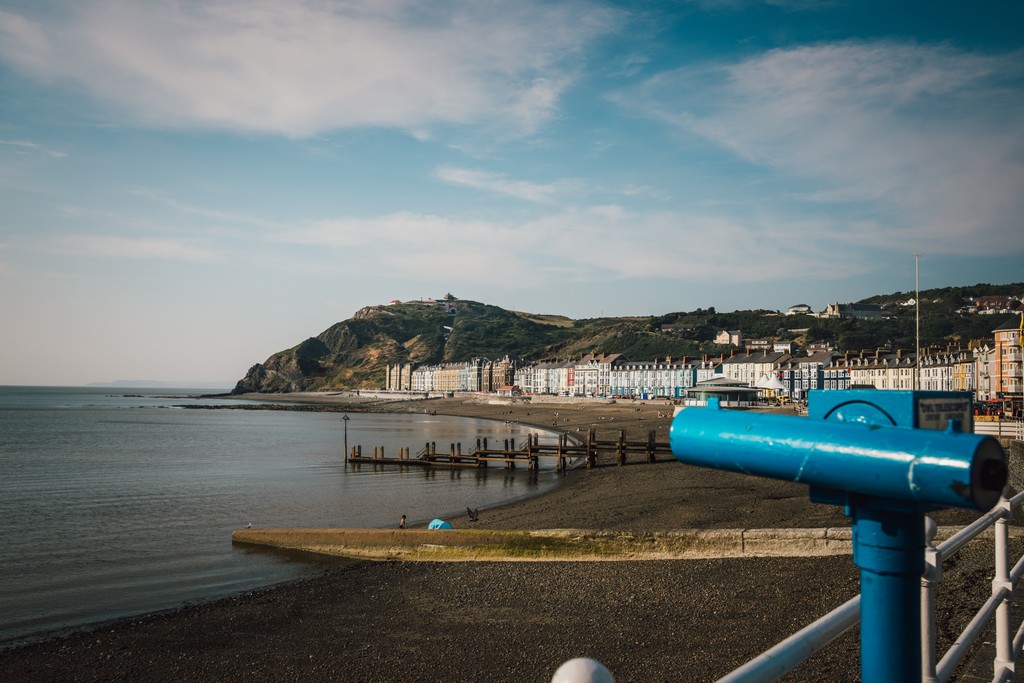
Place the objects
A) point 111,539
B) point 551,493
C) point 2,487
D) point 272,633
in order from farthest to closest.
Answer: point 2,487
point 551,493
point 111,539
point 272,633

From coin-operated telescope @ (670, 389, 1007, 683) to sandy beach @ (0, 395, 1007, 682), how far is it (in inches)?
275

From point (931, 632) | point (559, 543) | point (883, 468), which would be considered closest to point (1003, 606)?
point (931, 632)

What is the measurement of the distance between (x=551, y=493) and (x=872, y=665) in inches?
1188

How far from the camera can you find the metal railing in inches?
68.9

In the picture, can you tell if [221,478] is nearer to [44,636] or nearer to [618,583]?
[44,636]

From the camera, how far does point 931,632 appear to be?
2682mm

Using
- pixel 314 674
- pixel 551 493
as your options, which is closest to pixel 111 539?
pixel 314 674

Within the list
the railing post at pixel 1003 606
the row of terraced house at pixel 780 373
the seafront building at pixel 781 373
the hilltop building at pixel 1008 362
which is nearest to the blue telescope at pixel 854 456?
the railing post at pixel 1003 606

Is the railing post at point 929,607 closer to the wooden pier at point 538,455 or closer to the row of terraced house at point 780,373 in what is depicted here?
the wooden pier at point 538,455

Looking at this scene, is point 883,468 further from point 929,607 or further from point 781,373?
point 781,373

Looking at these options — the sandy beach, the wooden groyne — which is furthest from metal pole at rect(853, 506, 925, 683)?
the wooden groyne

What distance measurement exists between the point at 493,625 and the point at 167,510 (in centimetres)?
2032

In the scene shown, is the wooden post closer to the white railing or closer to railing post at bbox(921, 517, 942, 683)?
the white railing

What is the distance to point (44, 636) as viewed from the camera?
534 inches
